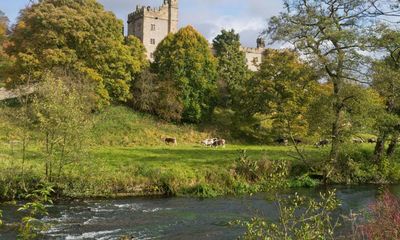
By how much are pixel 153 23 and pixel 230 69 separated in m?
23.4

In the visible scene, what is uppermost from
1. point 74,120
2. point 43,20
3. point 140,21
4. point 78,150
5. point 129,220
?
point 140,21

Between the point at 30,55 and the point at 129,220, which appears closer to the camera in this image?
the point at 129,220

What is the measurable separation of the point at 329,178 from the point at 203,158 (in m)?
8.26

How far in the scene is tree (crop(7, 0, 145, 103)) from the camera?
143 ft

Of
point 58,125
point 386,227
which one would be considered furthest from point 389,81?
point 386,227

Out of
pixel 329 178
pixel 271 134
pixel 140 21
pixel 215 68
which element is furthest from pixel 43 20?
pixel 140 21

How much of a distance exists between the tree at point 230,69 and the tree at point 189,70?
1.86 metres

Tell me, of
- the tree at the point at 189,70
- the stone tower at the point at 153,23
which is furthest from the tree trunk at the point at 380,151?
the stone tower at the point at 153,23

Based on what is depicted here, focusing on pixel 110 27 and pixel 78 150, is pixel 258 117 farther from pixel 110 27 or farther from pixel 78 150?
pixel 78 150

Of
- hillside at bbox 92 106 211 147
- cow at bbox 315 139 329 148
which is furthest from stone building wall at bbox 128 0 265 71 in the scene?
cow at bbox 315 139 329 148

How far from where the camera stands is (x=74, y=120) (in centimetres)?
2212

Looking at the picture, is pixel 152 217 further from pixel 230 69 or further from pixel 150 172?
pixel 230 69

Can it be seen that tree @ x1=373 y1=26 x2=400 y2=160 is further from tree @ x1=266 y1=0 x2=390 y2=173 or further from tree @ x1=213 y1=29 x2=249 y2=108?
tree @ x1=213 y1=29 x2=249 y2=108

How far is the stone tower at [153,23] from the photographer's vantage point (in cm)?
7844
